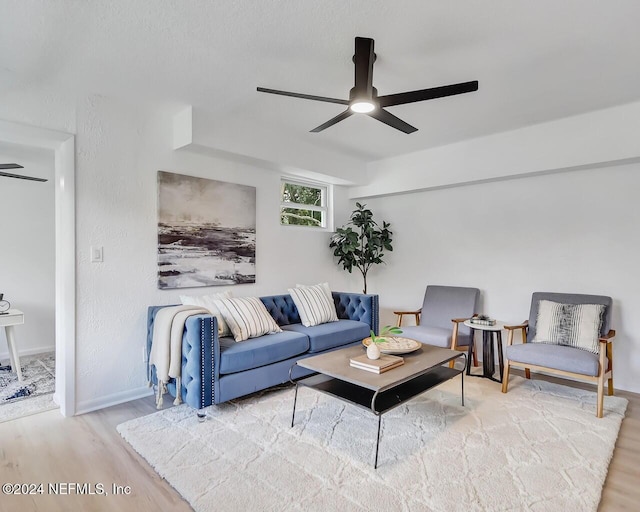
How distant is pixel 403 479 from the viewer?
2.04 m

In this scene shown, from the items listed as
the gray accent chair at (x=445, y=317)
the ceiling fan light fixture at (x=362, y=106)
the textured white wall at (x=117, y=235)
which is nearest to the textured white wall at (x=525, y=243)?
the gray accent chair at (x=445, y=317)

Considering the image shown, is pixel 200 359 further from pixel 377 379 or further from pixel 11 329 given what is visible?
pixel 11 329

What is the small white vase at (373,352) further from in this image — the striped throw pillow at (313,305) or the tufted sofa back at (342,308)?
the tufted sofa back at (342,308)

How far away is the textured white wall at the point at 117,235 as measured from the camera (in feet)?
9.77

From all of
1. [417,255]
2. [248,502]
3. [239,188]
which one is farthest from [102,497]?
[417,255]

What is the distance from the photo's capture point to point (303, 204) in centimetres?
499

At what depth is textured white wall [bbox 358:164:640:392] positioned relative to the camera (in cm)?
354

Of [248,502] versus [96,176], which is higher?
[96,176]

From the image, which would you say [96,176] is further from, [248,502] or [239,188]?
[248,502]

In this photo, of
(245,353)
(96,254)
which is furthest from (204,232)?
(245,353)

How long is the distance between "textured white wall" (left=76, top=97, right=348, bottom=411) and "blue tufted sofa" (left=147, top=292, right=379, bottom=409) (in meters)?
0.24

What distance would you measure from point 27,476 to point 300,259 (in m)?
3.30

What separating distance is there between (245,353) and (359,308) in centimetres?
177

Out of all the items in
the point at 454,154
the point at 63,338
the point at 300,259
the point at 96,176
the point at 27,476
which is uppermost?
the point at 454,154
